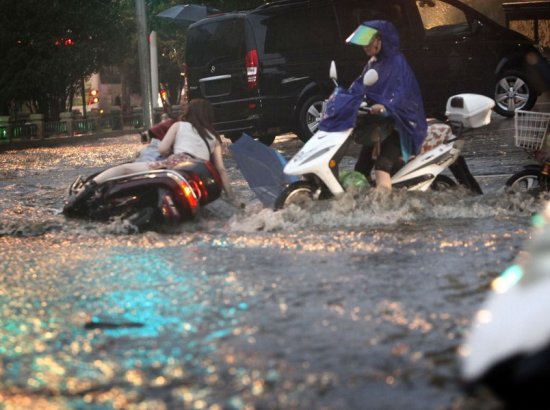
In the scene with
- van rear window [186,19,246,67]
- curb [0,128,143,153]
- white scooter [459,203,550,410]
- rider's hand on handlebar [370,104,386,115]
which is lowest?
curb [0,128,143,153]

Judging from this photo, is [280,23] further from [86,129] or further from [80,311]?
[86,129]

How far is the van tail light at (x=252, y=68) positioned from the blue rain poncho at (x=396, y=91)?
778 cm

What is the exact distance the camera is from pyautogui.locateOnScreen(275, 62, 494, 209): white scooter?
948 centimetres

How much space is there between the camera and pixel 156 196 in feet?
30.9

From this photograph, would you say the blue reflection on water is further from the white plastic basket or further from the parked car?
the parked car

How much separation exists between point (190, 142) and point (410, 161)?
1940mm

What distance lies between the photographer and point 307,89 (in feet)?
58.6

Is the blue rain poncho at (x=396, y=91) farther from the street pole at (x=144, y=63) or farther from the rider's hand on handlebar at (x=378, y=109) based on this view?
the street pole at (x=144, y=63)

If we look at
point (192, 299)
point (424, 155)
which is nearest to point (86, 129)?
point (424, 155)

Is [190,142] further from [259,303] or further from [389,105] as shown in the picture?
[259,303]

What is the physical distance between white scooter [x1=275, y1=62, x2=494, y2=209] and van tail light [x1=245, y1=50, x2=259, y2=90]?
7.59 meters

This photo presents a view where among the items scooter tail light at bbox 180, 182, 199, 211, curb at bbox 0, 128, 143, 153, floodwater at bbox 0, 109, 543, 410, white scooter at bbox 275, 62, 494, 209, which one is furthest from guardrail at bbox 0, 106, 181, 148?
floodwater at bbox 0, 109, 543, 410

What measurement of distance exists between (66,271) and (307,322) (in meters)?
2.40

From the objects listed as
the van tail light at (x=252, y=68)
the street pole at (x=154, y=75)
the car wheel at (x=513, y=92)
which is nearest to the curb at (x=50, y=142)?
the street pole at (x=154, y=75)
